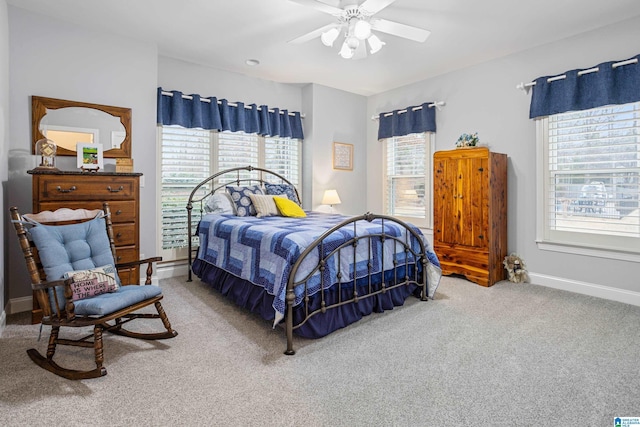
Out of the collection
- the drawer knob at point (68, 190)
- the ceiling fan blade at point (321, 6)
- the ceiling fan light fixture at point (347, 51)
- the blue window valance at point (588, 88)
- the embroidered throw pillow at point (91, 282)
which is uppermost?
the ceiling fan blade at point (321, 6)

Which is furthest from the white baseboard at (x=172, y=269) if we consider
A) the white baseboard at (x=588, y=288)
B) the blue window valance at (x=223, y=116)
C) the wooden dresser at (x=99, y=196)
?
the white baseboard at (x=588, y=288)

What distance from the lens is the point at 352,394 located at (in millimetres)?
1820

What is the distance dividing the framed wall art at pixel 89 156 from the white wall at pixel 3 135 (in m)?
0.50

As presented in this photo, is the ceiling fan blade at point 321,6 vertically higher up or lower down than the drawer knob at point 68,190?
higher up

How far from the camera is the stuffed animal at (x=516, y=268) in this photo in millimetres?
3990

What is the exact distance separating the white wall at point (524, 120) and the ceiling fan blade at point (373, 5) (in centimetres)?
231

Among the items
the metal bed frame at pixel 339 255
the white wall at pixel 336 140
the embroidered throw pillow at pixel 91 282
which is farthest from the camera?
the white wall at pixel 336 140

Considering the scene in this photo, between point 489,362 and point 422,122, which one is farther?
point 422,122

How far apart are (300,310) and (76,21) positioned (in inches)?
132

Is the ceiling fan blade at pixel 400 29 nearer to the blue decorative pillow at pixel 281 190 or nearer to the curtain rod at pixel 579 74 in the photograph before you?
the curtain rod at pixel 579 74

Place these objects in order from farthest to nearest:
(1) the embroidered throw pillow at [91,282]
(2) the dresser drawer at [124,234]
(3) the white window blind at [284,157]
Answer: (3) the white window blind at [284,157] < (2) the dresser drawer at [124,234] < (1) the embroidered throw pillow at [91,282]

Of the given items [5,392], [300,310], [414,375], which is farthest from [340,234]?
[5,392]

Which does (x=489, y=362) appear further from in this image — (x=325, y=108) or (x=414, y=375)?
(x=325, y=108)

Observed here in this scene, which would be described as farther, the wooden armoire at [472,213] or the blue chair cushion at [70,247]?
the wooden armoire at [472,213]
